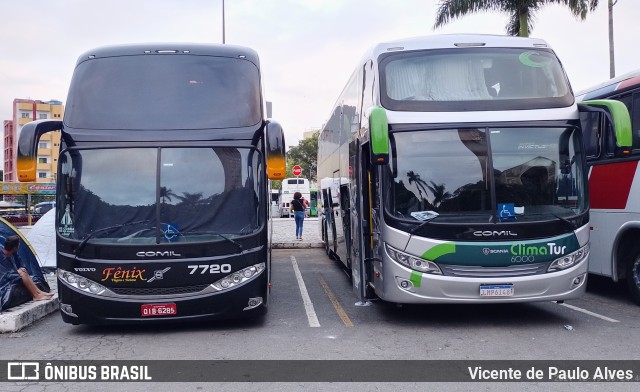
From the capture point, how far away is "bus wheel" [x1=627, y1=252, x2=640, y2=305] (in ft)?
30.6

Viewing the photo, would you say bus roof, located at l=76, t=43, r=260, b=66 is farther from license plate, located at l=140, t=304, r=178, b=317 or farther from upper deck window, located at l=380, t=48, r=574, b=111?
license plate, located at l=140, t=304, r=178, b=317

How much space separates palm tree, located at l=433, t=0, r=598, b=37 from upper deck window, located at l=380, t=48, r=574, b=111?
1435 centimetres

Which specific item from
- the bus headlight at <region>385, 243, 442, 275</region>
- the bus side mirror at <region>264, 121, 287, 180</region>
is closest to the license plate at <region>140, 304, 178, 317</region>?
the bus side mirror at <region>264, 121, 287, 180</region>

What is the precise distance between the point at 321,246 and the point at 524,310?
10554 millimetres

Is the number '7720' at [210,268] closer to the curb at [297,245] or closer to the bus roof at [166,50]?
the bus roof at [166,50]

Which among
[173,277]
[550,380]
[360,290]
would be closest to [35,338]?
[173,277]

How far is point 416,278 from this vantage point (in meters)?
7.66

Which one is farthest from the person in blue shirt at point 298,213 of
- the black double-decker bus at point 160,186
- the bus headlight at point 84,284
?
the bus headlight at point 84,284

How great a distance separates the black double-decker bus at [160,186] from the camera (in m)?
7.49

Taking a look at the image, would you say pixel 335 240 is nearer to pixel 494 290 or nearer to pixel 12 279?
pixel 494 290

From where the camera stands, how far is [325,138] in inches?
640

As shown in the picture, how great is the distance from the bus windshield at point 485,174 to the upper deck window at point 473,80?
1.37ft
